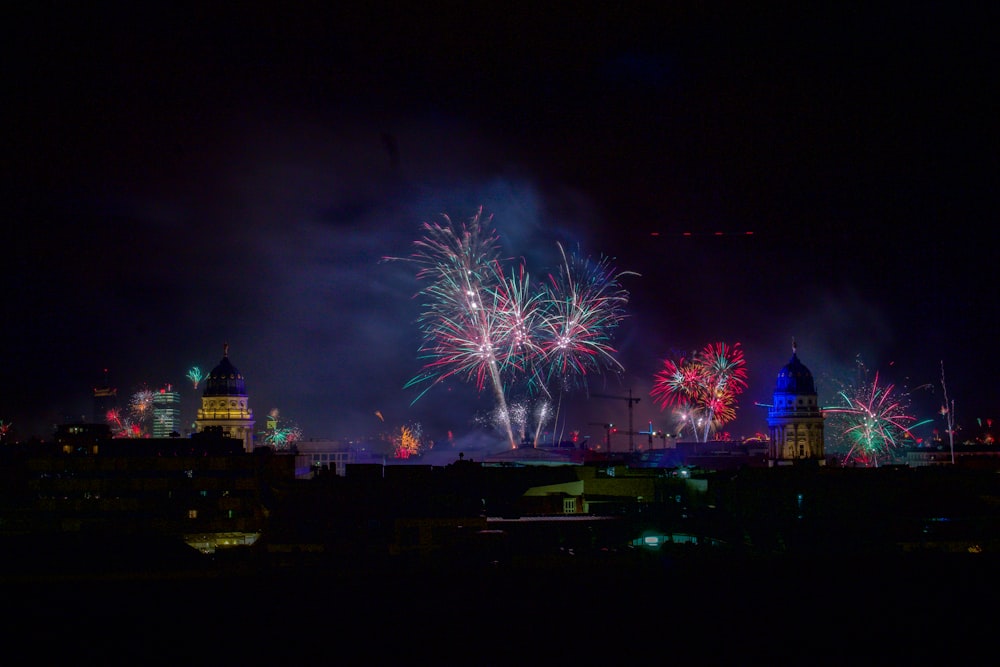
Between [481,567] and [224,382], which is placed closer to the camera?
[481,567]

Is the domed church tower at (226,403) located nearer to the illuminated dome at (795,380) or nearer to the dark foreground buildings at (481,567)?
the dark foreground buildings at (481,567)

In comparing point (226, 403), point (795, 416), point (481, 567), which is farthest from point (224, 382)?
point (481, 567)

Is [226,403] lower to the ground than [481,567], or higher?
higher

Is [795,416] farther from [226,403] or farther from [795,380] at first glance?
[226,403]

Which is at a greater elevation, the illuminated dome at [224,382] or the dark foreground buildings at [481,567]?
the illuminated dome at [224,382]

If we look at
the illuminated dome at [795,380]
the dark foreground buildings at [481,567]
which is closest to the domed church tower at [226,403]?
the dark foreground buildings at [481,567]
